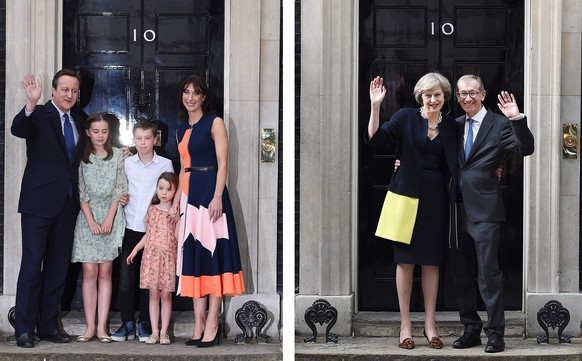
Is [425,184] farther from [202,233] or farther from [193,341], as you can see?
[193,341]

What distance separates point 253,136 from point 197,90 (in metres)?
0.77

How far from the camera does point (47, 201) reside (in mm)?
9430

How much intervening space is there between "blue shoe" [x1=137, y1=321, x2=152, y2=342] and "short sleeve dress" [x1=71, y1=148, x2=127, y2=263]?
577mm

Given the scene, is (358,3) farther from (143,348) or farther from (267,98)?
(143,348)

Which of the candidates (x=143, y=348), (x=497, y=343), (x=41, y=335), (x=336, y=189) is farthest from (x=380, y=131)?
(x=41, y=335)

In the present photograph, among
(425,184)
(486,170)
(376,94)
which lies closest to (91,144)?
(376,94)

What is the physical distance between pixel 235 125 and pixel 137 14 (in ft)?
4.30

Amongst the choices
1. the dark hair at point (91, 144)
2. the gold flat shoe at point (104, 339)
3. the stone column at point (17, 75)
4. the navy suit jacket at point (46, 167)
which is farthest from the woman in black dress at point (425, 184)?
the stone column at point (17, 75)

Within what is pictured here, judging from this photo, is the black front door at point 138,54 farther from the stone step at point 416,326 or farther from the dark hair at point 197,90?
the stone step at point 416,326

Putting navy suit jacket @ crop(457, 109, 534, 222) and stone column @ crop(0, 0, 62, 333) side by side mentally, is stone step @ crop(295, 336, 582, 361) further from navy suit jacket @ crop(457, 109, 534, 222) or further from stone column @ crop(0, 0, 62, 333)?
stone column @ crop(0, 0, 62, 333)

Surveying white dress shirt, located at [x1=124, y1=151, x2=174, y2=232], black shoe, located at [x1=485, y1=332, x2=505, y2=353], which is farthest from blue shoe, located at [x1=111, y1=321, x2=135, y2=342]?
black shoe, located at [x1=485, y1=332, x2=505, y2=353]

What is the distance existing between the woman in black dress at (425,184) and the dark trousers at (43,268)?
2492mm

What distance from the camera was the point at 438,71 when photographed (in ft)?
33.9

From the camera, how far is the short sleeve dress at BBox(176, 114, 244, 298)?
9.38m
